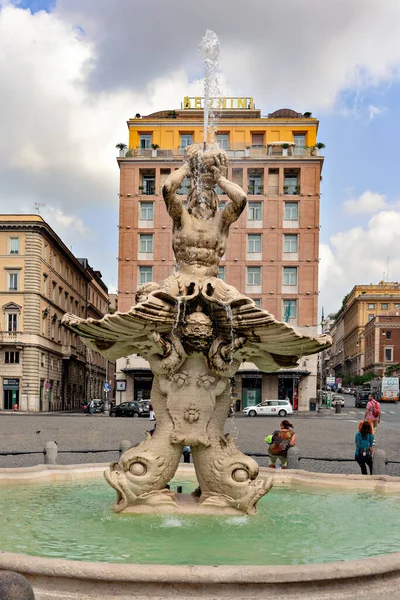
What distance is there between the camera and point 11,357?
2116 inches

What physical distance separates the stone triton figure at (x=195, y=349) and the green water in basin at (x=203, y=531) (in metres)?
0.35

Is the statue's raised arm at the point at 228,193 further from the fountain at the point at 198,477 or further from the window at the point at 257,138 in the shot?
the window at the point at 257,138

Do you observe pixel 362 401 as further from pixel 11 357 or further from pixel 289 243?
pixel 11 357

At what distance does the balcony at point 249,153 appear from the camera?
5166 centimetres

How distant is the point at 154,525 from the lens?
6.69 m

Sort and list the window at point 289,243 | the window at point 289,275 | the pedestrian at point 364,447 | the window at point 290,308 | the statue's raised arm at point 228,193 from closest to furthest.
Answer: the statue's raised arm at point 228,193
the pedestrian at point 364,447
the window at point 290,308
the window at point 289,275
the window at point 289,243

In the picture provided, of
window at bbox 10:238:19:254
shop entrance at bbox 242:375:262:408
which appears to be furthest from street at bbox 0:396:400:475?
window at bbox 10:238:19:254

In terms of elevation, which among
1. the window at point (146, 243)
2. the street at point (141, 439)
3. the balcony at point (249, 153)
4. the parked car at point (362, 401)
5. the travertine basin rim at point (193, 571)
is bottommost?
the parked car at point (362, 401)

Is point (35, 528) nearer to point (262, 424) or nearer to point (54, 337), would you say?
point (262, 424)

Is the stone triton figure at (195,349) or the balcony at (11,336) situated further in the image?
the balcony at (11,336)

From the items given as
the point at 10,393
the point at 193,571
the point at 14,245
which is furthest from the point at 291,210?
the point at 193,571

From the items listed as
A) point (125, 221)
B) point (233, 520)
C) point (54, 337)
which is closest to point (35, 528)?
point (233, 520)

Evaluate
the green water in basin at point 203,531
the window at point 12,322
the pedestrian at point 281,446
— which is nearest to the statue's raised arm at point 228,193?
the green water in basin at point 203,531

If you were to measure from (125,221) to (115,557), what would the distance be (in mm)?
47169
